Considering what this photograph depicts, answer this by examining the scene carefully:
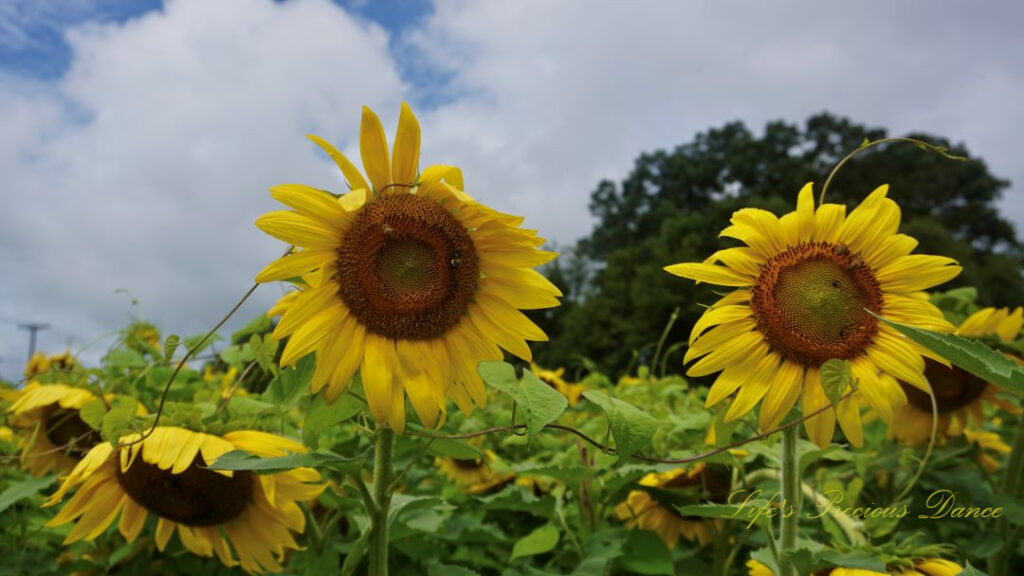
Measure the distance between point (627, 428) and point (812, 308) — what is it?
0.49 meters

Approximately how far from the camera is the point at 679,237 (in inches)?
1062

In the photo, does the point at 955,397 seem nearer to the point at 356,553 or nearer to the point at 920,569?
the point at 920,569

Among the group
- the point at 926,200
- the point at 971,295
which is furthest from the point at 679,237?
the point at 971,295

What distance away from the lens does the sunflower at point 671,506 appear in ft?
6.02

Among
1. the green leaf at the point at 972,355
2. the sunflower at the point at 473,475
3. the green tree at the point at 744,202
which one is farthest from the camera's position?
the green tree at the point at 744,202

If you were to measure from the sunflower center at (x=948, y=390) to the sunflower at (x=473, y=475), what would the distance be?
132cm

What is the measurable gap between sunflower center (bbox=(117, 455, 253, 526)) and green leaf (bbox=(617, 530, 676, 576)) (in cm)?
87

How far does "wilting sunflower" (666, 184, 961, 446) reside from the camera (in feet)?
4.13

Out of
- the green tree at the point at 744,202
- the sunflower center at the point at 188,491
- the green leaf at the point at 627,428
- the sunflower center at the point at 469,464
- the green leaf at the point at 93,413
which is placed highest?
the green tree at the point at 744,202

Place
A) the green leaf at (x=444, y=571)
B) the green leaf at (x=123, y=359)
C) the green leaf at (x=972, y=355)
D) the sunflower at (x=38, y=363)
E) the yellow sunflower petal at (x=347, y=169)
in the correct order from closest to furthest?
the green leaf at (x=972, y=355) → the yellow sunflower petal at (x=347, y=169) → the green leaf at (x=444, y=571) → the green leaf at (x=123, y=359) → the sunflower at (x=38, y=363)

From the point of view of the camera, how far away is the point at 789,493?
127cm

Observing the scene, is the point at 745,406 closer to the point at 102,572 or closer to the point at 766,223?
the point at 766,223

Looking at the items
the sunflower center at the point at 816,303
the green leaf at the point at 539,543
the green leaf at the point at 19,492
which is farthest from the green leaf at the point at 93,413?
the sunflower center at the point at 816,303

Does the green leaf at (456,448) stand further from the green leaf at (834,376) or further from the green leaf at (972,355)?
the green leaf at (972,355)
